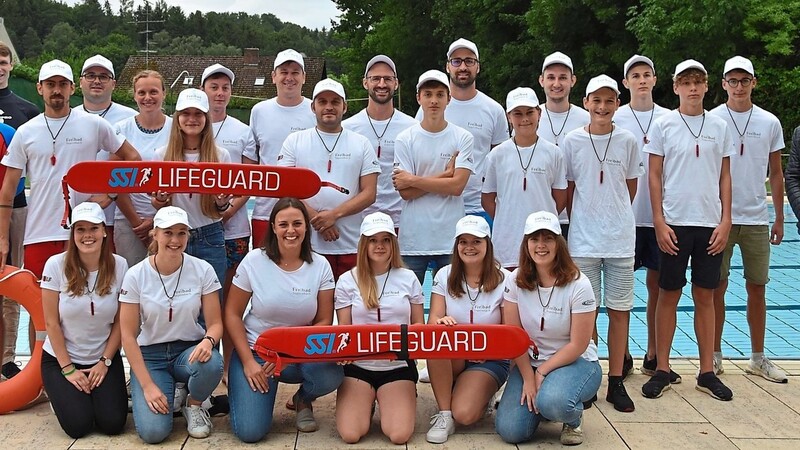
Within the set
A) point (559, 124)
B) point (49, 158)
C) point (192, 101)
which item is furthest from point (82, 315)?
point (559, 124)

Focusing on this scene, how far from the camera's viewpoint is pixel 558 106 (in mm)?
5332

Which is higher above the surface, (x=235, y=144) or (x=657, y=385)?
(x=235, y=144)

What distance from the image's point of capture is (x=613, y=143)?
15.5 feet

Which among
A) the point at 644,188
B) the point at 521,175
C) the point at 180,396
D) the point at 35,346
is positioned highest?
the point at 521,175

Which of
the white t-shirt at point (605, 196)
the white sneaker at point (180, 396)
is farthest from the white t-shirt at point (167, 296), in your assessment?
the white t-shirt at point (605, 196)

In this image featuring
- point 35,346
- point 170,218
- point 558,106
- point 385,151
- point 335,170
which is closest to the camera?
point 170,218

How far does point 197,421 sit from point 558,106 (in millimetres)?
3019

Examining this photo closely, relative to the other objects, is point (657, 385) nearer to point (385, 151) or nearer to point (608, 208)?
point (608, 208)

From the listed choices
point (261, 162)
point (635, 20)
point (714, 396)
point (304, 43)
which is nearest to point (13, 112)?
point (261, 162)

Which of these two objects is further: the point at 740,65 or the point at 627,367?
the point at 627,367

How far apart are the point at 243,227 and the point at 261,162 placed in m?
0.50

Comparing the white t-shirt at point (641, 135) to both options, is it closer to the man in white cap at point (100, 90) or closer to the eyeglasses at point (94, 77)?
the man in white cap at point (100, 90)

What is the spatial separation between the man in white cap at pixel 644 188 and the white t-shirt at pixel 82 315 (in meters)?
3.20

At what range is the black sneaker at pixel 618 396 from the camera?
4594mm
